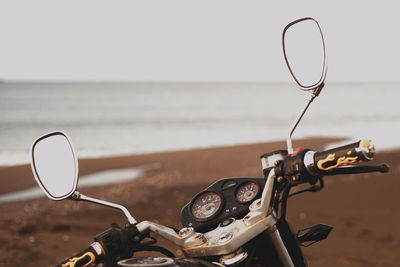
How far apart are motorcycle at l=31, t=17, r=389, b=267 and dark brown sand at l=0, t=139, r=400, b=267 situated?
16.2 ft

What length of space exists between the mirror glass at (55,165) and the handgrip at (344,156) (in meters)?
0.89

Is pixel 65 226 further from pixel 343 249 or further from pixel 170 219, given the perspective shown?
pixel 343 249

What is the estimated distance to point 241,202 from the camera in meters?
2.09

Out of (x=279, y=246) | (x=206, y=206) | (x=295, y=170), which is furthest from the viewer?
(x=206, y=206)

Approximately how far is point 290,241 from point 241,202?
262 millimetres

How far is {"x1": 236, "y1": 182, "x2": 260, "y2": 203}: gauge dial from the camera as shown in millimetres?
2094

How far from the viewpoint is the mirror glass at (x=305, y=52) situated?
1945 millimetres

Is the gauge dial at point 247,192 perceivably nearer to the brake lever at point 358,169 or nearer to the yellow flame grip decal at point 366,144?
the brake lever at point 358,169

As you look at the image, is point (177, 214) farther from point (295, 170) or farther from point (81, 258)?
point (295, 170)

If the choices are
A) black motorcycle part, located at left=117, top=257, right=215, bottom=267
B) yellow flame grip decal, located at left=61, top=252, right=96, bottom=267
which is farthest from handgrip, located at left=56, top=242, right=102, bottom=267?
black motorcycle part, located at left=117, top=257, right=215, bottom=267

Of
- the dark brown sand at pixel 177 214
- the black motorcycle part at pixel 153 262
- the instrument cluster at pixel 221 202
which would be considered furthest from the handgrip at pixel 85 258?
the dark brown sand at pixel 177 214

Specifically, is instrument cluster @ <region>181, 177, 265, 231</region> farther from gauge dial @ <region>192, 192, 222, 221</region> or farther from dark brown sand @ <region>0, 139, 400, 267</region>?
dark brown sand @ <region>0, 139, 400, 267</region>

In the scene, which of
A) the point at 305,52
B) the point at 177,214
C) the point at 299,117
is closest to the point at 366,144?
the point at 299,117

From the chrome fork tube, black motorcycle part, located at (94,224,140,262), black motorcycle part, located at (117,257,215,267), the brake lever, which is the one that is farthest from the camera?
the chrome fork tube
